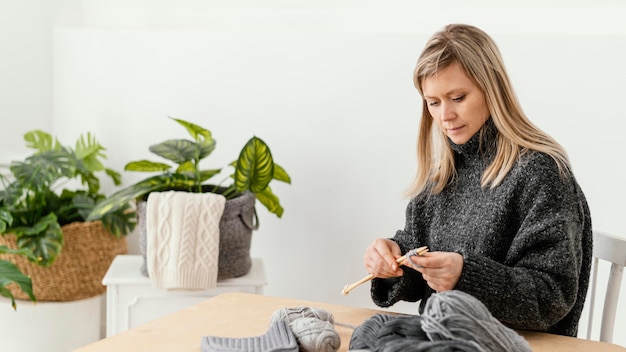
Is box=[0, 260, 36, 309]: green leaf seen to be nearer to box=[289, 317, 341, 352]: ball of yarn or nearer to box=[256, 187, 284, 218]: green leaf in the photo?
box=[256, 187, 284, 218]: green leaf

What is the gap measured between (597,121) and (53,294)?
1976mm

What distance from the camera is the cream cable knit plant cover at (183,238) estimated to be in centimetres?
266

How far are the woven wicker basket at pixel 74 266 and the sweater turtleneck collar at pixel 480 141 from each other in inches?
67.4

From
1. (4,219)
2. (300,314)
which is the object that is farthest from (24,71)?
(300,314)

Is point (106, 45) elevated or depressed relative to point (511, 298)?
elevated

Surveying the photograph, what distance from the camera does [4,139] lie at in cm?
345

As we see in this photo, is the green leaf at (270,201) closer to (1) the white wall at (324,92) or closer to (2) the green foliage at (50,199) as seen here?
(1) the white wall at (324,92)

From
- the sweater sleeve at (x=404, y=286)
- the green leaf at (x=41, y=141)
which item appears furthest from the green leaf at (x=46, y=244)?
the sweater sleeve at (x=404, y=286)

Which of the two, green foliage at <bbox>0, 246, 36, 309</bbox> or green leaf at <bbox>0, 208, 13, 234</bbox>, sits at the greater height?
green leaf at <bbox>0, 208, 13, 234</bbox>

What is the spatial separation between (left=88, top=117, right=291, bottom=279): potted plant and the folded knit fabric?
1.31 meters

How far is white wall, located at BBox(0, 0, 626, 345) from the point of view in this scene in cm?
277

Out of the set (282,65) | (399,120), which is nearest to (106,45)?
(282,65)

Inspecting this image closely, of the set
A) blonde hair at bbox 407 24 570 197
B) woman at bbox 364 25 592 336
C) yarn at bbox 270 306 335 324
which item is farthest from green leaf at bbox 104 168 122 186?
yarn at bbox 270 306 335 324

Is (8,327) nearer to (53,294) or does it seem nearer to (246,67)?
(53,294)
